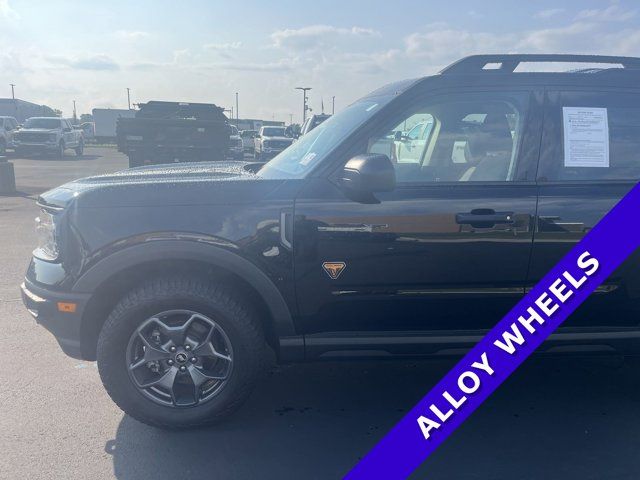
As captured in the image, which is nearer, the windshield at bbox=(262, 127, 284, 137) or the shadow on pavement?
the shadow on pavement

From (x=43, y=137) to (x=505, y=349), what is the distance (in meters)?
27.5

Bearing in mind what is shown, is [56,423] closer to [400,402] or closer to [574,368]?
[400,402]

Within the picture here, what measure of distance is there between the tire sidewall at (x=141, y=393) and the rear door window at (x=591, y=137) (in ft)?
6.22

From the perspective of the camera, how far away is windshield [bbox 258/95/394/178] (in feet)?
10.2

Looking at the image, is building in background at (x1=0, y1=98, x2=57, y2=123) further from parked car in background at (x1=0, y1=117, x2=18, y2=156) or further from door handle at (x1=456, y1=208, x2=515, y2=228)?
door handle at (x1=456, y1=208, x2=515, y2=228)

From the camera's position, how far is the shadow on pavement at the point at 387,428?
2785 mm

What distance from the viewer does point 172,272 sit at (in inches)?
118

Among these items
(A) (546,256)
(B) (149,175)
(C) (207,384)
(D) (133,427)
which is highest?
(B) (149,175)

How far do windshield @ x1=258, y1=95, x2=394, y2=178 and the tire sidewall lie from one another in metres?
0.90

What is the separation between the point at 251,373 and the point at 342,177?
46.3 inches

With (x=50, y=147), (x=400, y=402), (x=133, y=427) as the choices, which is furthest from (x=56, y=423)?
(x=50, y=147)

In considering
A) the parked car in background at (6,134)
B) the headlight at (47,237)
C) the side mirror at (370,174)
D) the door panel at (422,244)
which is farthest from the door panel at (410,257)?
the parked car in background at (6,134)

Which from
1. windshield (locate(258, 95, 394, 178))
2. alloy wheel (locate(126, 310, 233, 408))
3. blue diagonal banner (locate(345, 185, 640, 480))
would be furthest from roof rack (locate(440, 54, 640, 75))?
alloy wheel (locate(126, 310, 233, 408))

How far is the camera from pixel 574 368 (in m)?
3.90
